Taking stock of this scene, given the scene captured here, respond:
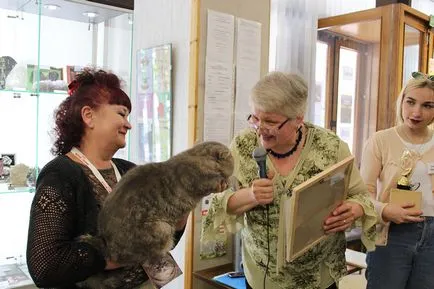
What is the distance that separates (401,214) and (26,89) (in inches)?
69.7

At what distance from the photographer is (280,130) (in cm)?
132

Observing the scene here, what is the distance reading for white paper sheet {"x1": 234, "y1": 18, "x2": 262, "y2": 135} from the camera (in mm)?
2270

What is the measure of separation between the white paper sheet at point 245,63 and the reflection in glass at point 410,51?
132 cm

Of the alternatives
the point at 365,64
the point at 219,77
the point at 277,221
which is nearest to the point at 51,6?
the point at 219,77

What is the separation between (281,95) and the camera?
129cm

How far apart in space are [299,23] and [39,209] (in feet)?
8.36

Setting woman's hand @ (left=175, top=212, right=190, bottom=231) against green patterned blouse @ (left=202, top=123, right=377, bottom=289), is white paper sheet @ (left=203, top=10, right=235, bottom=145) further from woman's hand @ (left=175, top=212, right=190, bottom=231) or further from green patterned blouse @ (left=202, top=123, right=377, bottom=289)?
woman's hand @ (left=175, top=212, right=190, bottom=231)

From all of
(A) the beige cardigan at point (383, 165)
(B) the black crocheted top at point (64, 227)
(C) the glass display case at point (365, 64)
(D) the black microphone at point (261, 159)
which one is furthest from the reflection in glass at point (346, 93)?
(B) the black crocheted top at point (64, 227)

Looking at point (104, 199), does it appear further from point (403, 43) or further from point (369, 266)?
point (403, 43)

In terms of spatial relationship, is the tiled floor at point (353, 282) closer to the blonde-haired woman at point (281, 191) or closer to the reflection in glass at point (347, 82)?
the blonde-haired woman at point (281, 191)

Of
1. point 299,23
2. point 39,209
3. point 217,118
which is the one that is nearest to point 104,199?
point 39,209

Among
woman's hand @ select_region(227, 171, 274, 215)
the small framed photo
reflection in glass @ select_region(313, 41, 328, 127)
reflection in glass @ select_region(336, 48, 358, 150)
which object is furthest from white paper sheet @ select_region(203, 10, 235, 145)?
reflection in glass @ select_region(336, 48, 358, 150)

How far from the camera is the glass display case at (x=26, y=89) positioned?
6.45 feet

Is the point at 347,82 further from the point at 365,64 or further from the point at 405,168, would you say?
the point at 405,168
